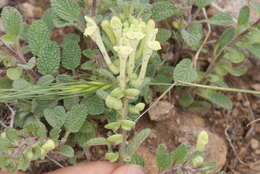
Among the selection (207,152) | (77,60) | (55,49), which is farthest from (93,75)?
(207,152)

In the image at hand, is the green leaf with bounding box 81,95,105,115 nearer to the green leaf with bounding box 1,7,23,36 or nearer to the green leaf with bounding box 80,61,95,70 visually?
the green leaf with bounding box 80,61,95,70

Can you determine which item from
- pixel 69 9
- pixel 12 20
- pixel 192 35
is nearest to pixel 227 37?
pixel 192 35

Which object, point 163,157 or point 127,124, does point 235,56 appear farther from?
point 127,124

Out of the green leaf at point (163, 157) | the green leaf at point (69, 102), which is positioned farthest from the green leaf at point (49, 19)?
the green leaf at point (163, 157)

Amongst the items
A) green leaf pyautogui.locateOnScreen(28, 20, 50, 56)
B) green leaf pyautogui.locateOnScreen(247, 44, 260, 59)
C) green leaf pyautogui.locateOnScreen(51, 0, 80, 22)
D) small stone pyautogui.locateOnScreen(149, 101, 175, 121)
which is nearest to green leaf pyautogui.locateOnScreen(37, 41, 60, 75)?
green leaf pyautogui.locateOnScreen(28, 20, 50, 56)

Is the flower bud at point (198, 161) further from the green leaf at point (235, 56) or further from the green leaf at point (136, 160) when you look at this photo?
the green leaf at point (235, 56)

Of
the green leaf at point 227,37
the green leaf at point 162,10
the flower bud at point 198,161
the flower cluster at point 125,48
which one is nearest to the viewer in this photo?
the flower cluster at point 125,48
